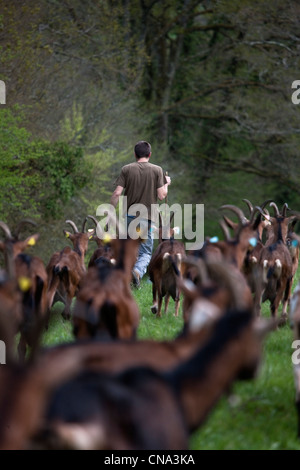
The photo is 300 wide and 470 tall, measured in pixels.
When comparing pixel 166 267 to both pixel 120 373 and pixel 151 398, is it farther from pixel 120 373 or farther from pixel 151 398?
pixel 151 398

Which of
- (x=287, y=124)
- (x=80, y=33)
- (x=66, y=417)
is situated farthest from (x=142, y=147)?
(x=287, y=124)

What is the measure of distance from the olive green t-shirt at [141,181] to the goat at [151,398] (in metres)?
8.39

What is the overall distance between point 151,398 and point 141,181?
9127 millimetres

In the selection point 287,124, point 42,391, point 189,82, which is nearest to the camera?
point 42,391

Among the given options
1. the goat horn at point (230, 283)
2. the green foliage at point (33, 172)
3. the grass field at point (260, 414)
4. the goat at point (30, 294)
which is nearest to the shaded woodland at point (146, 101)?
the green foliage at point (33, 172)

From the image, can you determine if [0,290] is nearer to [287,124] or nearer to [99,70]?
[99,70]

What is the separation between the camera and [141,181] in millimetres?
13289

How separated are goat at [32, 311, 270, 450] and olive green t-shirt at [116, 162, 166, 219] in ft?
27.5

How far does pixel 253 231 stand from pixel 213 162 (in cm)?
2524

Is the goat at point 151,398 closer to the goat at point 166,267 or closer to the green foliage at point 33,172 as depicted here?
the goat at point 166,267

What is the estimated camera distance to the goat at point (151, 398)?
4.07 m

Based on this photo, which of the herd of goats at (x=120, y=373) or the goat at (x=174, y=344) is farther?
the goat at (x=174, y=344)

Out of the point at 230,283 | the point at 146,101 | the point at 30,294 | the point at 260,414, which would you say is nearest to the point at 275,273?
the point at 30,294

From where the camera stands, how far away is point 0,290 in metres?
6.53
